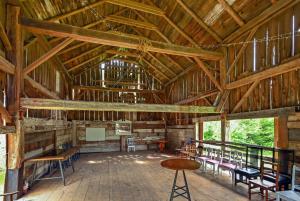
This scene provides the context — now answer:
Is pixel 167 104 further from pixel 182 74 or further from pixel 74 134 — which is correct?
pixel 74 134

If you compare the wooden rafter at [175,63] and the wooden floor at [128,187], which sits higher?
the wooden rafter at [175,63]

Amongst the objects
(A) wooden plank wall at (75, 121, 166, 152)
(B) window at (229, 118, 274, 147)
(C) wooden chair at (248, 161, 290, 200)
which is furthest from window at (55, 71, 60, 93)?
(B) window at (229, 118, 274, 147)

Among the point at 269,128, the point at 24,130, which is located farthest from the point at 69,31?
the point at 269,128

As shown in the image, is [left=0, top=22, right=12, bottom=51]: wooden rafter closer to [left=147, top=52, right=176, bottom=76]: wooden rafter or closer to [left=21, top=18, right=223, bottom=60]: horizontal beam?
[left=21, top=18, right=223, bottom=60]: horizontal beam

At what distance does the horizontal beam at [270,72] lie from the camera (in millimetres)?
4211

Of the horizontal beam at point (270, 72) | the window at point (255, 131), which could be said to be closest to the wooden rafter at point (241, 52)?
the horizontal beam at point (270, 72)

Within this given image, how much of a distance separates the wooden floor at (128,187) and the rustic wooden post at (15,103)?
0.52 metres

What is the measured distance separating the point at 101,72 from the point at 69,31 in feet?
22.7

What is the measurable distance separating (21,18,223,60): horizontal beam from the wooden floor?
12.5ft

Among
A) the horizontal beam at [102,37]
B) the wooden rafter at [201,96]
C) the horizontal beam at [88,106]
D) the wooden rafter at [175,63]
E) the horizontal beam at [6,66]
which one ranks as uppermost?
the wooden rafter at [175,63]

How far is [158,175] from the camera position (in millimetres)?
6062

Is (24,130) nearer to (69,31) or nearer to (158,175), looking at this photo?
(69,31)

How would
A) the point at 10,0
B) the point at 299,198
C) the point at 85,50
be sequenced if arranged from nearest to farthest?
the point at 299,198
the point at 10,0
the point at 85,50

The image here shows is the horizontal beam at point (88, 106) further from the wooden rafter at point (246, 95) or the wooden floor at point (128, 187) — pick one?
the wooden floor at point (128, 187)
